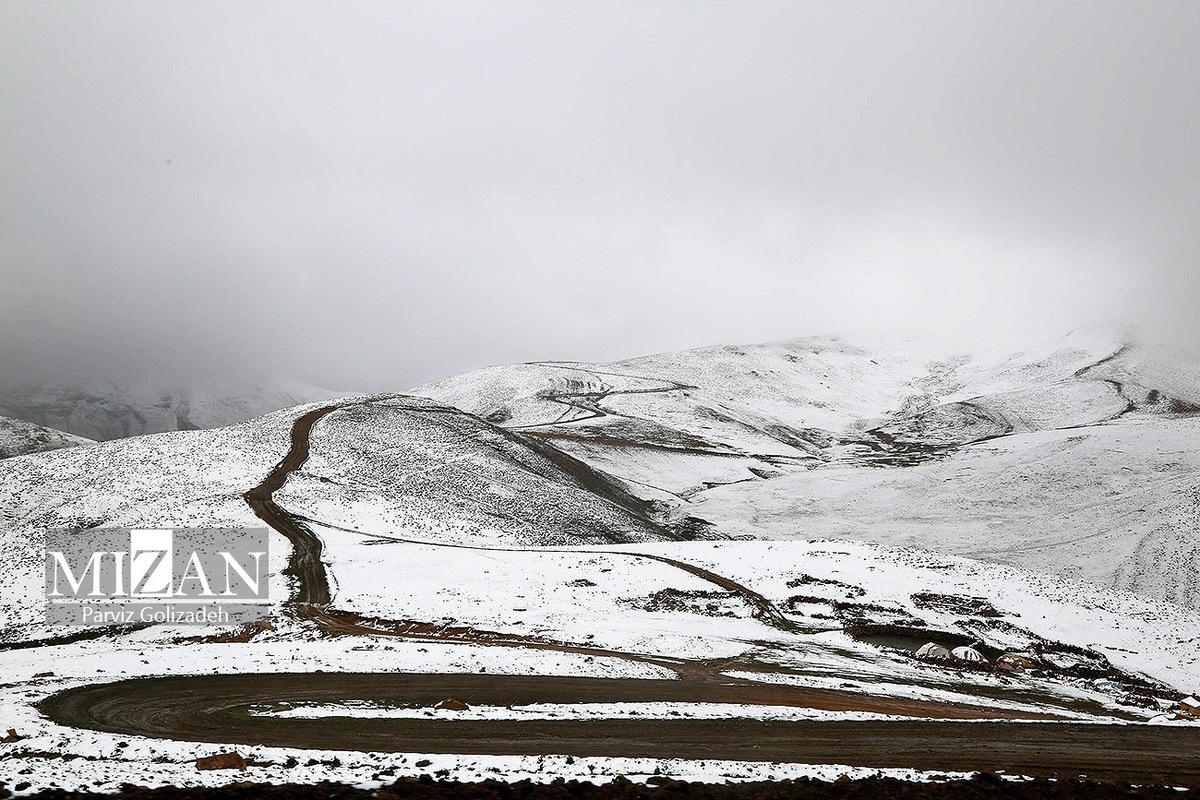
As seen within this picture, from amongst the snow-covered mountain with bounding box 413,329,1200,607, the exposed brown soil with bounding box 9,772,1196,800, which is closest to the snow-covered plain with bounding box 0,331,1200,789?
the snow-covered mountain with bounding box 413,329,1200,607

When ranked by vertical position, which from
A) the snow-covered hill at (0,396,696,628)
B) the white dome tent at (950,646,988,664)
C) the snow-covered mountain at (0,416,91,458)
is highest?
the snow-covered mountain at (0,416,91,458)

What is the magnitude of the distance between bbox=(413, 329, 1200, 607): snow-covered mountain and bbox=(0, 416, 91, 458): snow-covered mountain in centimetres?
7220

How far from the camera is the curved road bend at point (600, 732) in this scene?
1399 cm

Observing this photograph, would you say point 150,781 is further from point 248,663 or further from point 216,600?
point 216,600

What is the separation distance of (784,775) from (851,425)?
140513 mm

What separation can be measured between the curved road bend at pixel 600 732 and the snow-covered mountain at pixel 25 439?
456 ft

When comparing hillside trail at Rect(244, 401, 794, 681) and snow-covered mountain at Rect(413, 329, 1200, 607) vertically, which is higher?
snow-covered mountain at Rect(413, 329, 1200, 607)

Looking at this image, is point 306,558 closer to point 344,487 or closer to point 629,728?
point 344,487

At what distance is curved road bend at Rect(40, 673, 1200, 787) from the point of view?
1399 cm

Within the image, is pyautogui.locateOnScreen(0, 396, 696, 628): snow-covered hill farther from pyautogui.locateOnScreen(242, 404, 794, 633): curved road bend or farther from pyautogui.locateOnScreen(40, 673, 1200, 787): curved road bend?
pyautogui.locateOnScreen(40, 673, 1200, 787): curved road bend

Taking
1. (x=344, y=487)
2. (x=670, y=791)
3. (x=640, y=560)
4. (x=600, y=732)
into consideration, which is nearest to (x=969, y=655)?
(x=640, y=560)

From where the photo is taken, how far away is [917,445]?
11650 centimetres

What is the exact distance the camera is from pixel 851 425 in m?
144

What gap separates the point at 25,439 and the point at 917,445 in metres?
166
